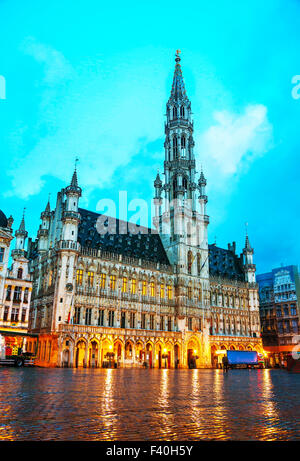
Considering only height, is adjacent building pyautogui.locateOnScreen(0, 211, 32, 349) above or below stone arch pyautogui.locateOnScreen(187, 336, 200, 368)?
above

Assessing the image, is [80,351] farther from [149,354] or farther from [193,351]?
[193,351]

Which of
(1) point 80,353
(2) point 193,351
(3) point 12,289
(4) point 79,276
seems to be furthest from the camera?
(2) point 193,351

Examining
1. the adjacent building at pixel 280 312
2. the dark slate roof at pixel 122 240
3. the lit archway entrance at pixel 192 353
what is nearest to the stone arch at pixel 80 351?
the dark slate roof at pixel 122 240

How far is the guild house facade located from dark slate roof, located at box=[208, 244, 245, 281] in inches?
12.1

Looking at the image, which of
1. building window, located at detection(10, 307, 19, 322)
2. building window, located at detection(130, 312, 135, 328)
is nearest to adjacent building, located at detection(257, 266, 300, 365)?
building window, located at detection(130, 312, 135, 328)

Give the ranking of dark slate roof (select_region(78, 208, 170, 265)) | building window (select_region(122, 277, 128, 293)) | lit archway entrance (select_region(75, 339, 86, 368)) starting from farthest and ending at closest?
dark slate roof (select_region(78, 208, 170, 265)) < building window (select_region(122, 277, 128, 293)) < lit archway entrance (select_region(75, 339, 86, 368))

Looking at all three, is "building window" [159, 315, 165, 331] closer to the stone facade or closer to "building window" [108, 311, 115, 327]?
"building window" [108, 311, 115, 327]

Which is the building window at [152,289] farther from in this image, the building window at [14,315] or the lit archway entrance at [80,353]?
the building window at [14,315]

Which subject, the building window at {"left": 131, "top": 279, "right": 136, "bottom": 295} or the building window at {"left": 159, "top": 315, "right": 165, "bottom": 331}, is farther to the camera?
the building window at {"left": 159, "top": 315, "right": 165, "bottom": 331}

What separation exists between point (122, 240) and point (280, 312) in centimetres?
4351

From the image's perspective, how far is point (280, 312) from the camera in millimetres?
87000

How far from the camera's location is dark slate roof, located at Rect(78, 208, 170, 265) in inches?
2461

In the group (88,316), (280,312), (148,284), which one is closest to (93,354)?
(88,316)
